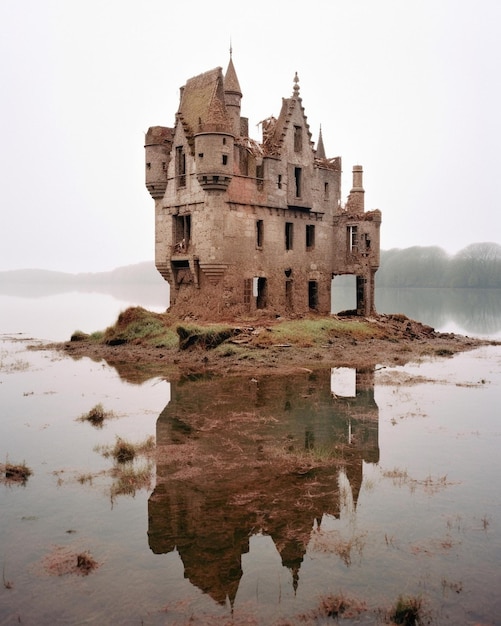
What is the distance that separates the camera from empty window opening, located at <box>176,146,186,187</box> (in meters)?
36.2

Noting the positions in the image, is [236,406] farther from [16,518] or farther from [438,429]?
[16,518]

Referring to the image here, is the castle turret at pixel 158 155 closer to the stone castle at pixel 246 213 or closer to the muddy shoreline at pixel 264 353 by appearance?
the stone castle at pixel 246 213

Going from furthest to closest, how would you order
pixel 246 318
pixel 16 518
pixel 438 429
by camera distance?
pixel 246 318 < pixel 438 429 < pixel 16 518

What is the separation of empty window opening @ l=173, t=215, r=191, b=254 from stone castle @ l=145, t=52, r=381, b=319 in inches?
2.2

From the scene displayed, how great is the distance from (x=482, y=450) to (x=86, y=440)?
958cm

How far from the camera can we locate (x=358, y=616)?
8.31m

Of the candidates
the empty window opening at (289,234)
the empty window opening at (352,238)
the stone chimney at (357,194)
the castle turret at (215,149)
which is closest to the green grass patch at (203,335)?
the castle turret at (215,149)

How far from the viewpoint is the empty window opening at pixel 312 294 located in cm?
4088

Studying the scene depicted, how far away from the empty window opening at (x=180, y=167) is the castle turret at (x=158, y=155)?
902 millimetres

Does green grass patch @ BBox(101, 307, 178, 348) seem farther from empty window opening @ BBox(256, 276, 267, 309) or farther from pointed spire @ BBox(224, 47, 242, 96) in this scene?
pointed spire @ BBox(224, 47, 242, 96)

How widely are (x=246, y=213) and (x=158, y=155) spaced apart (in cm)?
635

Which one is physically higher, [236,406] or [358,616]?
[236,406]

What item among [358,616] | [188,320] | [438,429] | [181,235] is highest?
[181,235]

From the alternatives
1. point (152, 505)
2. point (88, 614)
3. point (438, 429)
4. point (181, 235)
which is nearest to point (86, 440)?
point (152, 505)
